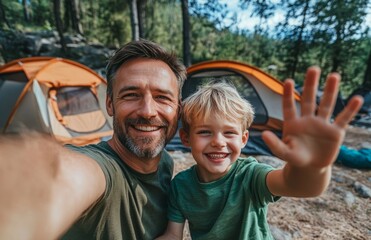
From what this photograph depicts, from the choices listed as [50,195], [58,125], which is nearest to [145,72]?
[50,195]

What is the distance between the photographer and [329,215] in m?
2.97

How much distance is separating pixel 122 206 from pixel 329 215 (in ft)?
9.26

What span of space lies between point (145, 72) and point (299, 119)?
89cm

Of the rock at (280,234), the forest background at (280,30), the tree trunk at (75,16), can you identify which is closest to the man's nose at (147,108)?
the rock at (280,234)

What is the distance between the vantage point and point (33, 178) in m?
0.54

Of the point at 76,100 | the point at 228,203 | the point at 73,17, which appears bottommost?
the point at 76,100

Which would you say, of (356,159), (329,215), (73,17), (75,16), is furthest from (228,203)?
(73,17)

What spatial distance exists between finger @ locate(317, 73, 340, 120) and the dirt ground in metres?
2.27

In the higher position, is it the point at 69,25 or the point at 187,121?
the point at 69,25

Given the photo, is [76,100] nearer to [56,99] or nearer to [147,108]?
[56,99]

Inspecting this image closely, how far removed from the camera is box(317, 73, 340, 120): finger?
715 millimetres

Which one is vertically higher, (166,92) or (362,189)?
(166,92)

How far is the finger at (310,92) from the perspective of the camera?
29.4 inches

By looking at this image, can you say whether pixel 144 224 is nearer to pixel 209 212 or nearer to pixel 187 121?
pixel 209 212
